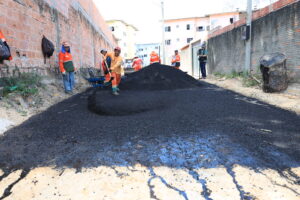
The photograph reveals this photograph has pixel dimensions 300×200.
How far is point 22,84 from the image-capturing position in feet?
14.6

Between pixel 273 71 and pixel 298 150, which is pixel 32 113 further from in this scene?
pixel 273 71

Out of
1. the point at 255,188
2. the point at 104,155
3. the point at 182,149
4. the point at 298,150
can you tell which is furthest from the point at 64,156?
the point at 298,150

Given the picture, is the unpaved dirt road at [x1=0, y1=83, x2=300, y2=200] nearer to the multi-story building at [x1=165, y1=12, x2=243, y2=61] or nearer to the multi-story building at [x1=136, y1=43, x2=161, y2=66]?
the multi-story building at [x1=165, y1=12, x2=243, y2=61]

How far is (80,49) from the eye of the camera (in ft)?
31.5

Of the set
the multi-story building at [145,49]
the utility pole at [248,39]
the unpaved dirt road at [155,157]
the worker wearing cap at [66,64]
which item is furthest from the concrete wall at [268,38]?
the multi-story building at [145,49]

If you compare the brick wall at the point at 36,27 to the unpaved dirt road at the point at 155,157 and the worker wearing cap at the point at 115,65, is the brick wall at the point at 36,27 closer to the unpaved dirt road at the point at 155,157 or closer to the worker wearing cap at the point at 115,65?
the worker wearing cap at the point at 115,65

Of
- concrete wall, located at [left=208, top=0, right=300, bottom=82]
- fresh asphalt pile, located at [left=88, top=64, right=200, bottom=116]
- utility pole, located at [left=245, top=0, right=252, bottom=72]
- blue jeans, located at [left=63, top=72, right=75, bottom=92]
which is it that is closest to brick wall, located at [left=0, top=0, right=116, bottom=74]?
blue jeans, located at [left=63, top=72, right=75, bottom=92]

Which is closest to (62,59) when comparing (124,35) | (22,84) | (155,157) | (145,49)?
(22,84)

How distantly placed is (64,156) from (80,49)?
812cm

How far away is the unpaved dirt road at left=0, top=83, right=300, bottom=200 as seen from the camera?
1707mm

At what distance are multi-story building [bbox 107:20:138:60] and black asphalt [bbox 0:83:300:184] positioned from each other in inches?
1500

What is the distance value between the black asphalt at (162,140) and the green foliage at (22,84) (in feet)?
2.84

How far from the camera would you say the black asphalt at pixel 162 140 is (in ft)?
7.03

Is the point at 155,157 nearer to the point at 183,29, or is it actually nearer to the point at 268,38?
the point at 268,38
